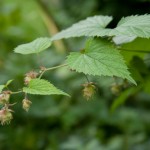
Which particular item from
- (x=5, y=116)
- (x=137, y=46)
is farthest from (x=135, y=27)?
(x=5, y=116)

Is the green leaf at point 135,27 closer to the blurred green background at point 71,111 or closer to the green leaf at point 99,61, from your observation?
the green leaf at point 99,61

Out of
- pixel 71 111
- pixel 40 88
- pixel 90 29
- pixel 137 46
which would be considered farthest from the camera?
pixel 71 111

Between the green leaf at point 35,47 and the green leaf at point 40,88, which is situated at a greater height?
the green leaf at point 35,47

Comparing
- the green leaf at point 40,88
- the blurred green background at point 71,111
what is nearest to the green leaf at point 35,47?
the green leaf at point 40,88

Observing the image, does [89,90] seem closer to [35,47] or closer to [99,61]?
[99,61]

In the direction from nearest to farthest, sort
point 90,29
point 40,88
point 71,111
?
point 40,88, point 90,29, point 71,111

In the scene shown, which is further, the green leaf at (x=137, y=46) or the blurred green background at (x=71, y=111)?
the blurred green background at (x=71, y=111)

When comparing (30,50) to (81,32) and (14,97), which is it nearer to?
(81,32)
